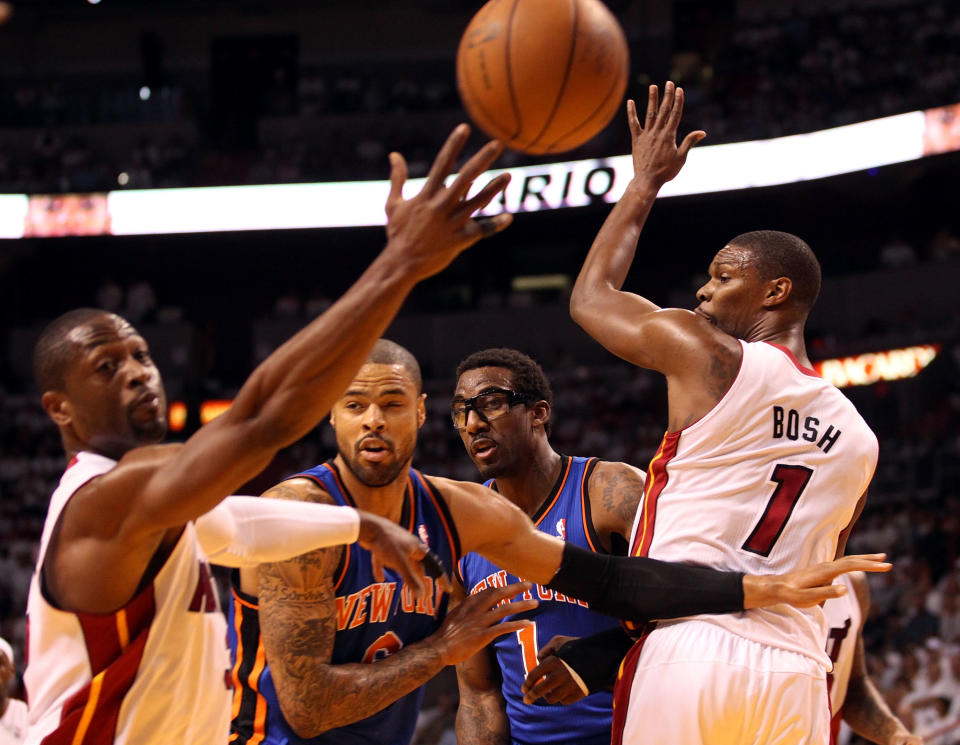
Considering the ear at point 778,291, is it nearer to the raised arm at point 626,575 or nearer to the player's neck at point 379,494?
the raised arm at point 626,575

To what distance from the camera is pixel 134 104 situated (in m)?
20.5

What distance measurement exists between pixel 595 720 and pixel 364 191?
13.8m

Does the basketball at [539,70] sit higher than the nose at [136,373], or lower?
higher

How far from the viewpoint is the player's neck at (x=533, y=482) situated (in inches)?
165

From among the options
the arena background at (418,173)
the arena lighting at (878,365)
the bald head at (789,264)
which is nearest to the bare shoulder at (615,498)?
the bald head at (789,264)

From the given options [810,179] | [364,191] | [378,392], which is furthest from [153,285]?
[378,392]

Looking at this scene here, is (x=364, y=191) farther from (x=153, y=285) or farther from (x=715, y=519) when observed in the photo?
(x=715, y=519)

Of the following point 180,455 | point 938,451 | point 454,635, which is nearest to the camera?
point 180,455

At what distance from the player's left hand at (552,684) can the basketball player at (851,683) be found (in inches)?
63.7


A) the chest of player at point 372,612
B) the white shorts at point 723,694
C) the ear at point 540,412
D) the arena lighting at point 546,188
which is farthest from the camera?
the arena lighting at point 546,188

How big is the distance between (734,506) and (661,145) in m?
1.30

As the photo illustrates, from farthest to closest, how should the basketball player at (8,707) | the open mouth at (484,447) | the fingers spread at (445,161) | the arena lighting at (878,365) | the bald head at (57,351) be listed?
the arena lighting at (878,365) → the open mouth at (484,447) → the basketball player at (8,707) → the bald head at (57,351) → the fingers spread at (445,161)

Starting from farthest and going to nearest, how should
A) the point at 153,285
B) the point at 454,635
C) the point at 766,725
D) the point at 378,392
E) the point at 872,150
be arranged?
1. the point at 153,285
2. the point at 872,150
3. the point at 378,392
4. the point at 454,635
5. the point at 766,725

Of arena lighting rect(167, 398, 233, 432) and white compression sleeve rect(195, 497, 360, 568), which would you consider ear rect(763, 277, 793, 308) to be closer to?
white compression sleeve rect(195, 497, 360, 568)
